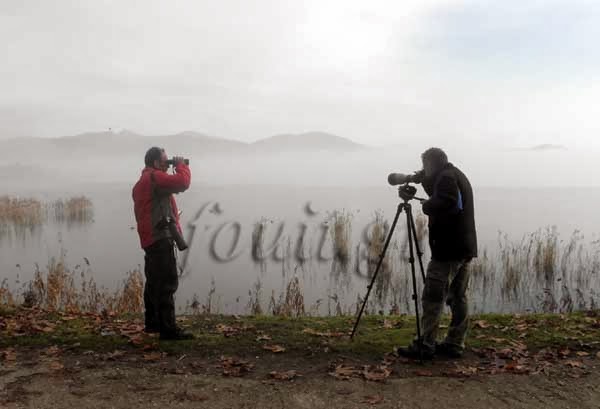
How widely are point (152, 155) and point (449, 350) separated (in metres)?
4.07

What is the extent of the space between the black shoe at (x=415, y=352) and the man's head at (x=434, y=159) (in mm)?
1877

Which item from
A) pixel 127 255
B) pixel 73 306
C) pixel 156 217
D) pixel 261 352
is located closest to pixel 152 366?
pixel 261 352

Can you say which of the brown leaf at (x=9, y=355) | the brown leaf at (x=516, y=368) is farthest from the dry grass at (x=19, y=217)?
the brown leaf at (x=516, y=368)

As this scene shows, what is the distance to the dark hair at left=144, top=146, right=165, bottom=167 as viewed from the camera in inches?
244

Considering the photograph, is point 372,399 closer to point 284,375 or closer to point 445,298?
point 284,375

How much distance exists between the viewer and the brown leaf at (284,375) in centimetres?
521

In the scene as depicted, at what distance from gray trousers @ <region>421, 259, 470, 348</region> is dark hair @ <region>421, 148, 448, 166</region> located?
1.04 metres

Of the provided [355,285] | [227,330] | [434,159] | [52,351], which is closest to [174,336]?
[227,330]

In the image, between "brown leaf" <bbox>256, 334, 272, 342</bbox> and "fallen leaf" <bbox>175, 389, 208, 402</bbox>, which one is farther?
"brown leaf" <bbox>256, 334, 272, 342</bbox>

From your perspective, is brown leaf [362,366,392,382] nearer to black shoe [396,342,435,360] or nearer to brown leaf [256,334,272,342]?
black shoe [396,342,435,360]

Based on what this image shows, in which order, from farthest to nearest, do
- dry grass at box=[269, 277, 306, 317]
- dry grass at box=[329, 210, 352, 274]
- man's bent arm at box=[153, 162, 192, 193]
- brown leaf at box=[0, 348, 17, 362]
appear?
dry grass at box=[329, 210, 352, 274] < dry grass at box=[269, 277, 306, 317] < man's bent arm at box=[153, 162, 192, 193] < brown leaf at box=[0, 348, 17, 362]

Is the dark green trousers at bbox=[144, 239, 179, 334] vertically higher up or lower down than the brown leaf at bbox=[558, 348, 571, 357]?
higher up

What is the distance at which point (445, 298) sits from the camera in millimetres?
5578

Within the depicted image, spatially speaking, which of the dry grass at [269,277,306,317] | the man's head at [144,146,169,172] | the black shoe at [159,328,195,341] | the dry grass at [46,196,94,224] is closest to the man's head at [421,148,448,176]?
the man's head at [144,146,169,172]
